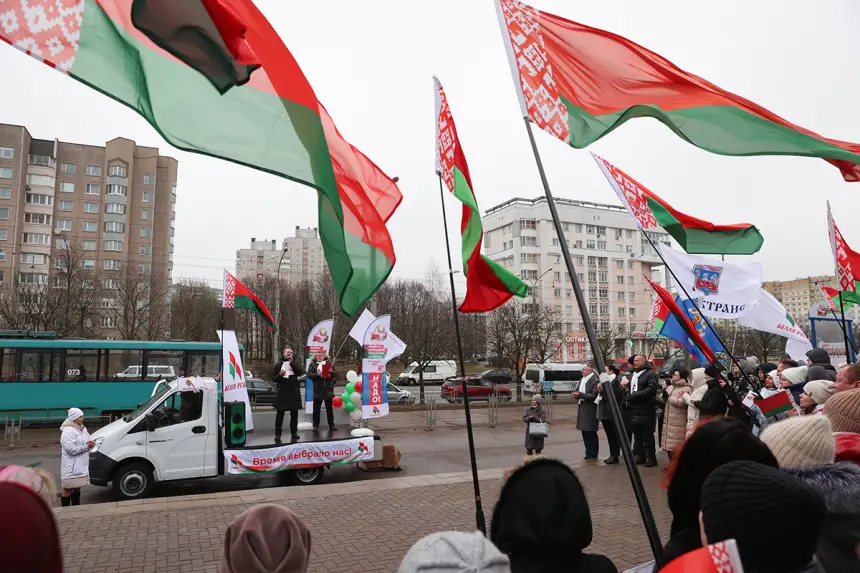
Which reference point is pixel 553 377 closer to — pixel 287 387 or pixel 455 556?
pixel 287 387

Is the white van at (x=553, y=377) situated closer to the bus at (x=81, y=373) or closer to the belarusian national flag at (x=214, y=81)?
the bus at (x=81, y=373)

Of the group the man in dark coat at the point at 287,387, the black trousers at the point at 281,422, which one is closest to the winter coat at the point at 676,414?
the man in dark coat at the point at 287,387

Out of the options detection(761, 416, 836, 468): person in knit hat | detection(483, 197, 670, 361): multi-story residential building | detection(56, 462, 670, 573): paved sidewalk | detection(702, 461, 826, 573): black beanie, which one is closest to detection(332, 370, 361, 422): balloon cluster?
detection(56, 462, 670, 573): paved sidewalk

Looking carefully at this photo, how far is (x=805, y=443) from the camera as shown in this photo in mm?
2738

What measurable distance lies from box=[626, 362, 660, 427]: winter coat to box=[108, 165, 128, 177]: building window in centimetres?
7240

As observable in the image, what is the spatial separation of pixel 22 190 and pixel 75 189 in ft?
18.0

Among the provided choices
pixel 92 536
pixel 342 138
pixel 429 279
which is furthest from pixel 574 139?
pixel 429 279

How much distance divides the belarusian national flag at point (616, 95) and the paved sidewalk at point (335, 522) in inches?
166

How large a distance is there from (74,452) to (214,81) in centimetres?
792

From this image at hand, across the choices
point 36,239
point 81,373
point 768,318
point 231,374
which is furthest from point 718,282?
point 36,239

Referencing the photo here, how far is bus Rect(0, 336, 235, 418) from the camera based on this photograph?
70.2 ft

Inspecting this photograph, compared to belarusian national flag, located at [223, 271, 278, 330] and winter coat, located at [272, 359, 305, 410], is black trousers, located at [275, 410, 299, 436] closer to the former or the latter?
winter coat, located at [272, 359, 305, 410]

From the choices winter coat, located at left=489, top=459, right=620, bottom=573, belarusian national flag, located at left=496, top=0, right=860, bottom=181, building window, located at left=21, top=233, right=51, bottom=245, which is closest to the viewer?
winter coat, located at left=489, top=459, right=620, bottom=573

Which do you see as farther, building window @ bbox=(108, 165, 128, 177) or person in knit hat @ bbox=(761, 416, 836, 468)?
building window @ bbox=(108, 165, 128, 177)
